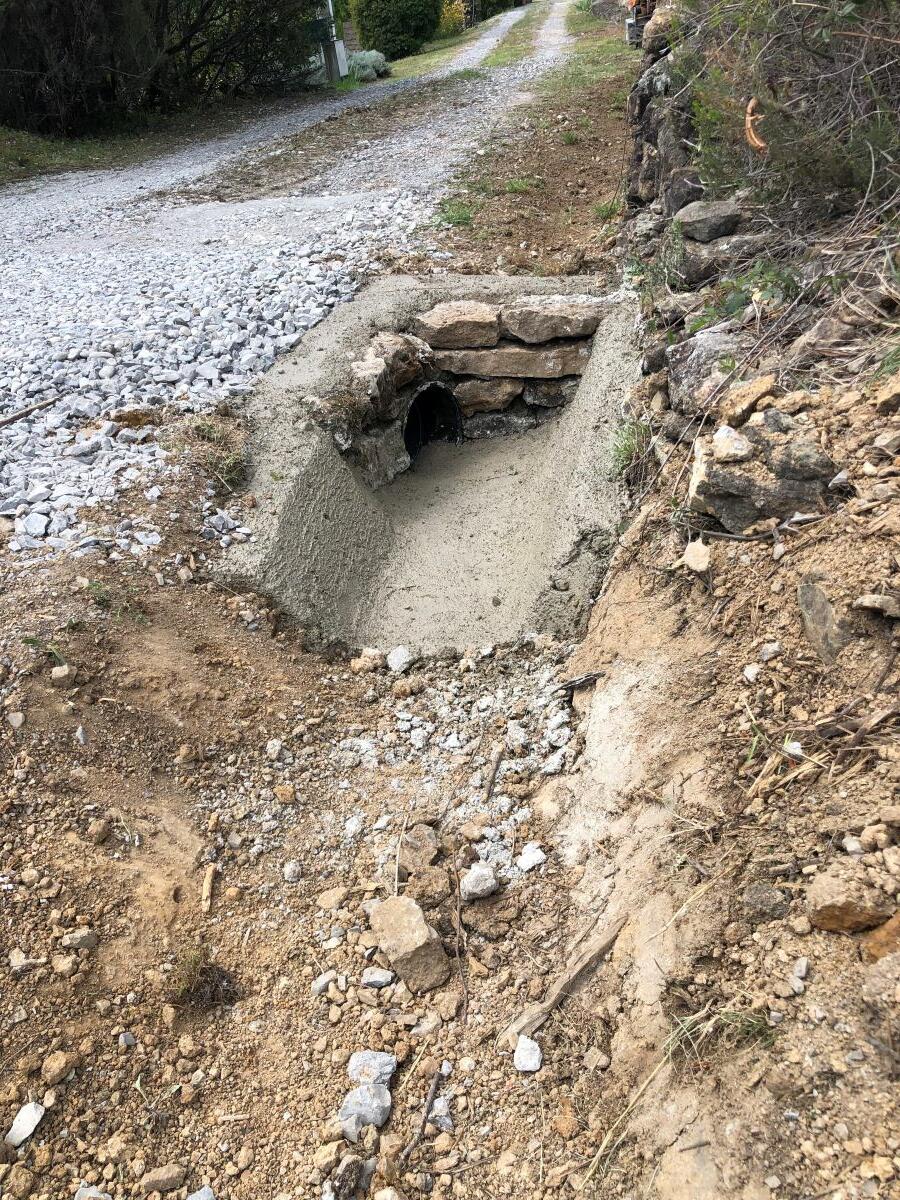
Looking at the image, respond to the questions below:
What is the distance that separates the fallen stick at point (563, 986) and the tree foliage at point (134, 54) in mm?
15231

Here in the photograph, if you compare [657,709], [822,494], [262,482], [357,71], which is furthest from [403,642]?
[357,71]

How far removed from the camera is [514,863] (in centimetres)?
322

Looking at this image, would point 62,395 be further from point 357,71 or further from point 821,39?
point 357,71

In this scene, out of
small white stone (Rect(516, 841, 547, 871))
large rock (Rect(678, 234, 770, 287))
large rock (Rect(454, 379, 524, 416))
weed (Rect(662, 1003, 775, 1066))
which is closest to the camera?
weed (Rect(662, 1003, 775, 1066))

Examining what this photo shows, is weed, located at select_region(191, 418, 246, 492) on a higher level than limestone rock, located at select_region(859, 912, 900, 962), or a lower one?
higher

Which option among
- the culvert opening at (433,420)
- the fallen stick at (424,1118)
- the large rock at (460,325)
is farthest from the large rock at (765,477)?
the culvert opening at (433,420)

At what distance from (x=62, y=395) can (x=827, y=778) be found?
5.05 m

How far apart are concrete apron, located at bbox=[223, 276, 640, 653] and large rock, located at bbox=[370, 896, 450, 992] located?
191cm

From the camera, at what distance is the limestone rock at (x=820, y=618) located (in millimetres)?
2547

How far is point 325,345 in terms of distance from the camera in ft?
20.4

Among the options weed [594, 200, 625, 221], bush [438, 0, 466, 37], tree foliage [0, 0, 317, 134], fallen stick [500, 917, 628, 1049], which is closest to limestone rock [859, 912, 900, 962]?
fallen stick [500, 917, 628, 1049]

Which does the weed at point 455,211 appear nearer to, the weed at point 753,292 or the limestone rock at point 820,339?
the weed at point 753,292

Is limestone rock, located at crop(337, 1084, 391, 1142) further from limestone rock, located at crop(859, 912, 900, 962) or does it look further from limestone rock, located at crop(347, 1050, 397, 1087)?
limestone rock, located at crop(859, 912, 900, 962)

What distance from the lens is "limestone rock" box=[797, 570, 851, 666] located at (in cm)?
255
